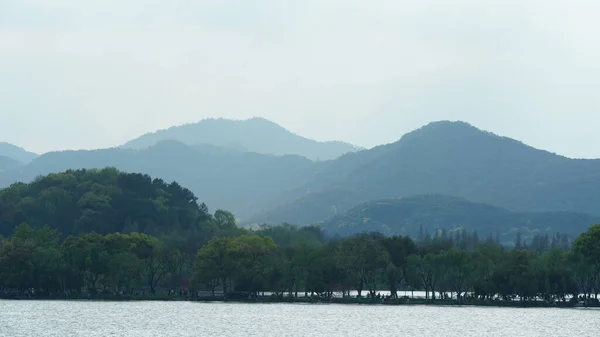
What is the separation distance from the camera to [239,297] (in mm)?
164625

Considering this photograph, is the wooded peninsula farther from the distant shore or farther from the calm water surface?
the calm water surface

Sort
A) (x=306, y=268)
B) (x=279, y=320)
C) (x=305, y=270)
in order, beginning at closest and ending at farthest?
(x=279, y=320)
(x=305, y=270)
(x=306, y=268)

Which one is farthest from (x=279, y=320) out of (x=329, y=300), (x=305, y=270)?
(x=329, y=300)

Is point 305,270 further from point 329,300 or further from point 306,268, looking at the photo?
point 329,300

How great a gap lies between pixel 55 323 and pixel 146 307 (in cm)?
3572

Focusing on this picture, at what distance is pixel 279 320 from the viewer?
11250cm

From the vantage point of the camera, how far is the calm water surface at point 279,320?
318ft

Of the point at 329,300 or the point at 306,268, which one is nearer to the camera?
the point at 306,268

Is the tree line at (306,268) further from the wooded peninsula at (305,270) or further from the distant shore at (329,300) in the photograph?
the distant shore at (329,300)

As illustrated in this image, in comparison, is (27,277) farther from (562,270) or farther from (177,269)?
(562,270)

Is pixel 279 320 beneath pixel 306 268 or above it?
beneath

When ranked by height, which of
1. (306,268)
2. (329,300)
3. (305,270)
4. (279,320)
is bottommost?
(279,320)

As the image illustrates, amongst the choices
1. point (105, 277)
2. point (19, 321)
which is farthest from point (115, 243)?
point (19, 321)

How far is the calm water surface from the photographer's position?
9681 centimetres
